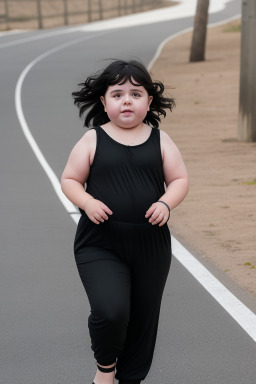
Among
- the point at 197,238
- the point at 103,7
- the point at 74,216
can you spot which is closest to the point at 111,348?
the point at 197,238

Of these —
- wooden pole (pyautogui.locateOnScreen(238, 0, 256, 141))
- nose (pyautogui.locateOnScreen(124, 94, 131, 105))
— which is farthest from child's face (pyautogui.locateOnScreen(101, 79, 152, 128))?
wooden pole (pyautogui.locateOnScreen(238, 0, 256, 141))

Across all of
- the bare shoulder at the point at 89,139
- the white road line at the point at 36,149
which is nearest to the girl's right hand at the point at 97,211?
the bare shoulder at the point at 89,139

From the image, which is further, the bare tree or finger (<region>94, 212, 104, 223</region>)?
the bare tree

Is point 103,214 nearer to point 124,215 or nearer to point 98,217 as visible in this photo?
point 98,217

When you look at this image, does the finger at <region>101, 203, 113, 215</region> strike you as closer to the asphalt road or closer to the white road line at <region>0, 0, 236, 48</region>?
the asphalt road

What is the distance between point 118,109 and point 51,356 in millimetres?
2342

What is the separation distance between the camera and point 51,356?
281 inches

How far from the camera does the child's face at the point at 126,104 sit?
5395 mm

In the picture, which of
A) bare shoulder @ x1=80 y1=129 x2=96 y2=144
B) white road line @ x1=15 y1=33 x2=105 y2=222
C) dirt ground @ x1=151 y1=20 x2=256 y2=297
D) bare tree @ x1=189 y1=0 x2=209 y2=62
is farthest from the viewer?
bare tree @ x1=189 y1=0 x2=209 y2=62

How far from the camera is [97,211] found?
5.15 meters

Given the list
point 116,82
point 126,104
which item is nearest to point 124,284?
point 126,104

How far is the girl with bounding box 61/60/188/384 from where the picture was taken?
5191 millimetres

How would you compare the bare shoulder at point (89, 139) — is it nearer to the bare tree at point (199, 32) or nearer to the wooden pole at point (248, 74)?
the wooden pole at point (248, 74)

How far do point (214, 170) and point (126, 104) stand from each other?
1219 cm
